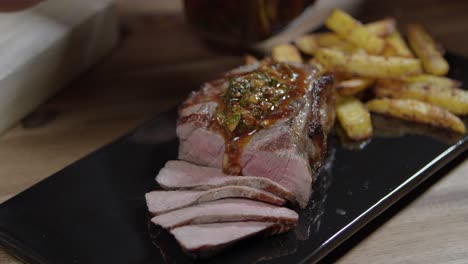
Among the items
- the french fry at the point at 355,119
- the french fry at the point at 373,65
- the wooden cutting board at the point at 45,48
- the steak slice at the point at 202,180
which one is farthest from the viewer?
the wooden cutting board at the point at 45,48

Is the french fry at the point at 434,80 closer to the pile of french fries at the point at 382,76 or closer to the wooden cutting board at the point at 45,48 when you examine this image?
the pile of french fries at the point at 382,76

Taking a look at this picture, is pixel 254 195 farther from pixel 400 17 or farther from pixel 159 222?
pixel 400 17

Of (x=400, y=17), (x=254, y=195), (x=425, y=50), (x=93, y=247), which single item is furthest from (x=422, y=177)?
(x=400, y=17)

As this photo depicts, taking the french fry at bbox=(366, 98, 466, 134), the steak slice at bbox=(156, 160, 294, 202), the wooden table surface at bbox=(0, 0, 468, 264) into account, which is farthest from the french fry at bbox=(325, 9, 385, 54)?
the steak slice at bbox=(156, 160, 294, 202)

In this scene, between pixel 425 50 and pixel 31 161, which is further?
pixel 425 50

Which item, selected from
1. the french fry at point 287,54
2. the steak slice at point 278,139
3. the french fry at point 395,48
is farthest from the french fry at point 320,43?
the steak slice at point 278,139

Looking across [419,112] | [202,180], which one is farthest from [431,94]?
[202,180]
